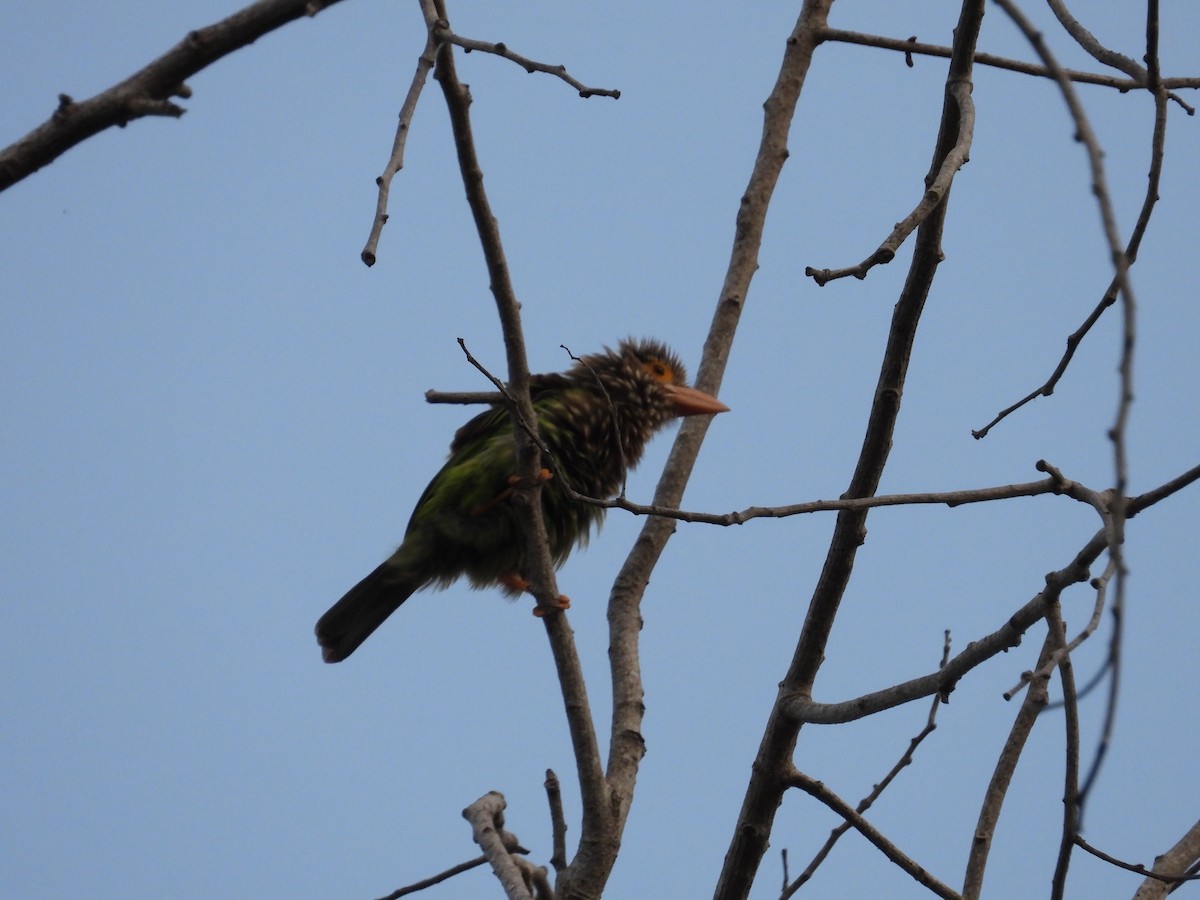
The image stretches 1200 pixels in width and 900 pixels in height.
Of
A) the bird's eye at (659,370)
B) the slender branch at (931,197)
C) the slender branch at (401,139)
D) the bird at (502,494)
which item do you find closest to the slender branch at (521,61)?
the slender branch at (401,139)

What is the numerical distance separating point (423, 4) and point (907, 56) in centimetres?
227

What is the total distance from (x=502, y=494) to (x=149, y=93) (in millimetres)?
2846

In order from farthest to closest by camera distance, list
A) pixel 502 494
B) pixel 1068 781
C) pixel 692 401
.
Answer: pixel 692 401 < pixel 502 494 < pixel 1068 781

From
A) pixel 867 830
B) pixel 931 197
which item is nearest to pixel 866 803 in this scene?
pixel 867 830

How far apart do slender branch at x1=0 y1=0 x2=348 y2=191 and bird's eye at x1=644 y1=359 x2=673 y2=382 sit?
11.8 feet

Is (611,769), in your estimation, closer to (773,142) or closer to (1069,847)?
(1069,847)

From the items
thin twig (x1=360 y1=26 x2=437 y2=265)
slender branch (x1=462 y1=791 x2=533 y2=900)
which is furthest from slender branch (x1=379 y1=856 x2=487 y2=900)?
thin twig (x1=360 y1=26 x2=437 y2=265)

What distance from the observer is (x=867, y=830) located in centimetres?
287

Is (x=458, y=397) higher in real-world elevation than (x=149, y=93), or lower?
higher

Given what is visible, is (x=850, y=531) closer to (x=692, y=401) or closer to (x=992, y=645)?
(x=992, y=645)

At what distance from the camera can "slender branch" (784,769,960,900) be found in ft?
8.84

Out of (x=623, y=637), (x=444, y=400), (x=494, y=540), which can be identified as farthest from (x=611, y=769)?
(x=494, y=540)

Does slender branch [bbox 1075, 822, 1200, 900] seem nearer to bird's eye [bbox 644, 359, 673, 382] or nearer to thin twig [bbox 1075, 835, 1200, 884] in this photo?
thin twig [bbox 1075, 835, 1200, 884]

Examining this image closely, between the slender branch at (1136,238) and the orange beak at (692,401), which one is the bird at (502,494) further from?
the slender branch at (1136,238)
